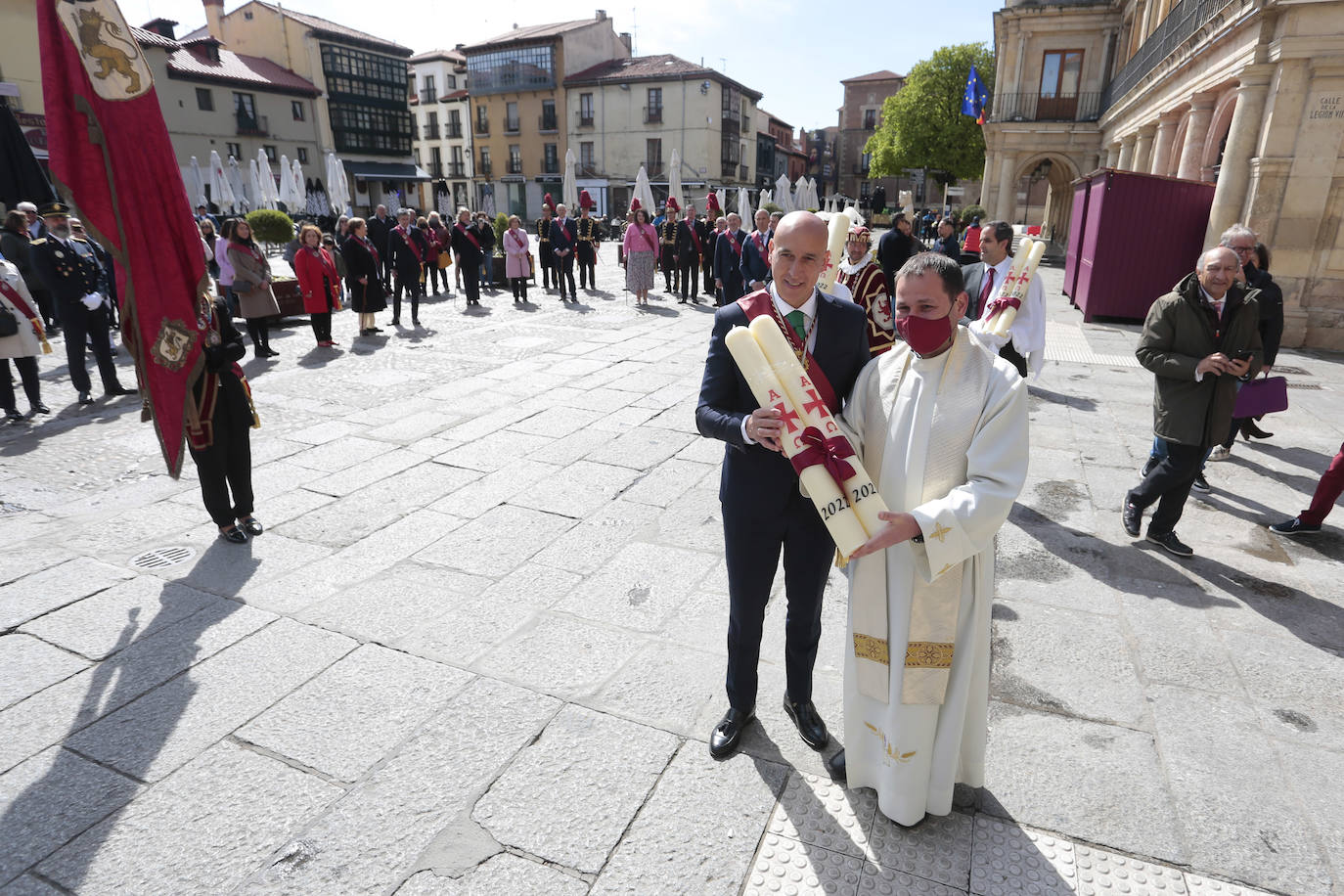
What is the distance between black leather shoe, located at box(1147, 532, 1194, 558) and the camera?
4.10m

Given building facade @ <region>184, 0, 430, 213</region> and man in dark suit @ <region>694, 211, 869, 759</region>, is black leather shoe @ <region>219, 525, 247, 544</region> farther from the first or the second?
building facade @ <region>184, 0, 430, 213</region>

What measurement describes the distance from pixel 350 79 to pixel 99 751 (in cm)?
4741

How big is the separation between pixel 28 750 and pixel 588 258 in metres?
13.3

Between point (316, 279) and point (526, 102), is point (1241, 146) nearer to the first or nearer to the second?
point (316, 279)

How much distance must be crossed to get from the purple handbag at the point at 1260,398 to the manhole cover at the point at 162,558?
6.37m

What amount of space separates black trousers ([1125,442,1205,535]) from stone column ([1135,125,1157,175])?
15.2 metres

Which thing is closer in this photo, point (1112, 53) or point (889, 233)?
point (889, 233)

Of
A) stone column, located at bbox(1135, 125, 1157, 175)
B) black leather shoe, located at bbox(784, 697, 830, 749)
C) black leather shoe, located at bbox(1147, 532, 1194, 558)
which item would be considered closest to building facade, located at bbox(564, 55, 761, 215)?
stone column, located at bbox(1135, 125, 1157, 175)

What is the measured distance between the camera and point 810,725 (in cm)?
261

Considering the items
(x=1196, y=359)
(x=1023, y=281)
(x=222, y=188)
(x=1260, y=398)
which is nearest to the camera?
(x=1196, y=359)

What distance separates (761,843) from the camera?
2.22 meters

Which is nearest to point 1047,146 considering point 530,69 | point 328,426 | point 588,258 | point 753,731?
point 588,258

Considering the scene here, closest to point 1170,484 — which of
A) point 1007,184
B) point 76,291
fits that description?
point 76,291

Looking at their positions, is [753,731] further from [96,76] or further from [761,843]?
[96,76]
